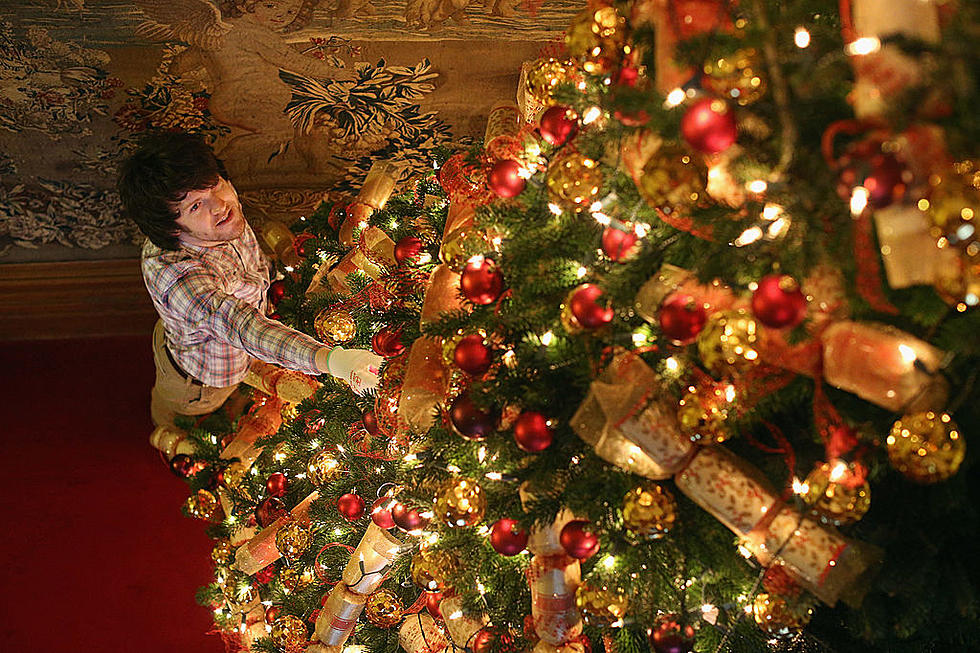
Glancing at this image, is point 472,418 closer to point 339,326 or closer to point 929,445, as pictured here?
point 929,445

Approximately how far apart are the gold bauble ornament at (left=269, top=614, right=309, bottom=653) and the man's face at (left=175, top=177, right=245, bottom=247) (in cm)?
95

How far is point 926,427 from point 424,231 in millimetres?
1074

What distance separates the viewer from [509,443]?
3.54 feet

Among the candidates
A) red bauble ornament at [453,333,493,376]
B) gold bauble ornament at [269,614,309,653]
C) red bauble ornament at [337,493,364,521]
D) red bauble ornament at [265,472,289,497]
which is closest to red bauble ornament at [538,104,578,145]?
red bauble ornament at [453,333,493,376]

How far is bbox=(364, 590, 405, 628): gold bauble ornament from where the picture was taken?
64.8 inches

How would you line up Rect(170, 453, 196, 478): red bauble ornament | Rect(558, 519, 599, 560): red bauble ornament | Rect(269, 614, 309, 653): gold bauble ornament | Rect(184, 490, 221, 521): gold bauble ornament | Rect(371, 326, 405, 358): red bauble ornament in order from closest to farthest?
1. Rect(558, 519, 599, 560): red bauble ornament
2. Rect(371, 326, 405, 358): red bauble ornament
3. Rect(269, 614, 309, 653): gold bauble ornament
4. Rect(184, 490, 221, 521): gold bauble ornament
5. Rect(170, 453, 196, 478): red bauble ornament

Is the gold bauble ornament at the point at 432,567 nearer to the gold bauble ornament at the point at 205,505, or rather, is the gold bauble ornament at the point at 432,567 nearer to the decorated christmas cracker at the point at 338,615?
the decorated christmas cracker at the point at 338,615

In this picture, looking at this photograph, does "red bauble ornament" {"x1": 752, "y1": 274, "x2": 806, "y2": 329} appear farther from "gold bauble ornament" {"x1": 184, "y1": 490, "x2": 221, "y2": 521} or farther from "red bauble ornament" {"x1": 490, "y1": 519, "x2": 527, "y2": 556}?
"gold bauble ornament" {"x1": 184, "y1": 490, "x2": 221, "y2": 521}

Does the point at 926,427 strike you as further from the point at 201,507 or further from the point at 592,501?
the point at 201,507

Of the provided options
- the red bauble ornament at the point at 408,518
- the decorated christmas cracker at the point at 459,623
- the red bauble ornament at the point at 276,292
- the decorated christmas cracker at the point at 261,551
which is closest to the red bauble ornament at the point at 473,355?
the red bauble ornament at the point at 408,518

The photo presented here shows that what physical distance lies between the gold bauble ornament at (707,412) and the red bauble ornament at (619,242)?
0.19 m

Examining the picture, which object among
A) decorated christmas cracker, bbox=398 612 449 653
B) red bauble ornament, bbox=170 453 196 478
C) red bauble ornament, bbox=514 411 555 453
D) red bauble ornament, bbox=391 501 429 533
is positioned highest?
red bauble ornament, bbox=514 411 555 453

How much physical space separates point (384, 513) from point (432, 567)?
24cm

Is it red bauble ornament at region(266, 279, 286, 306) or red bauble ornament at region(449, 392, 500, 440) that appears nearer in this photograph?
red bauble ornament at region(449, 392, 500, 440)
